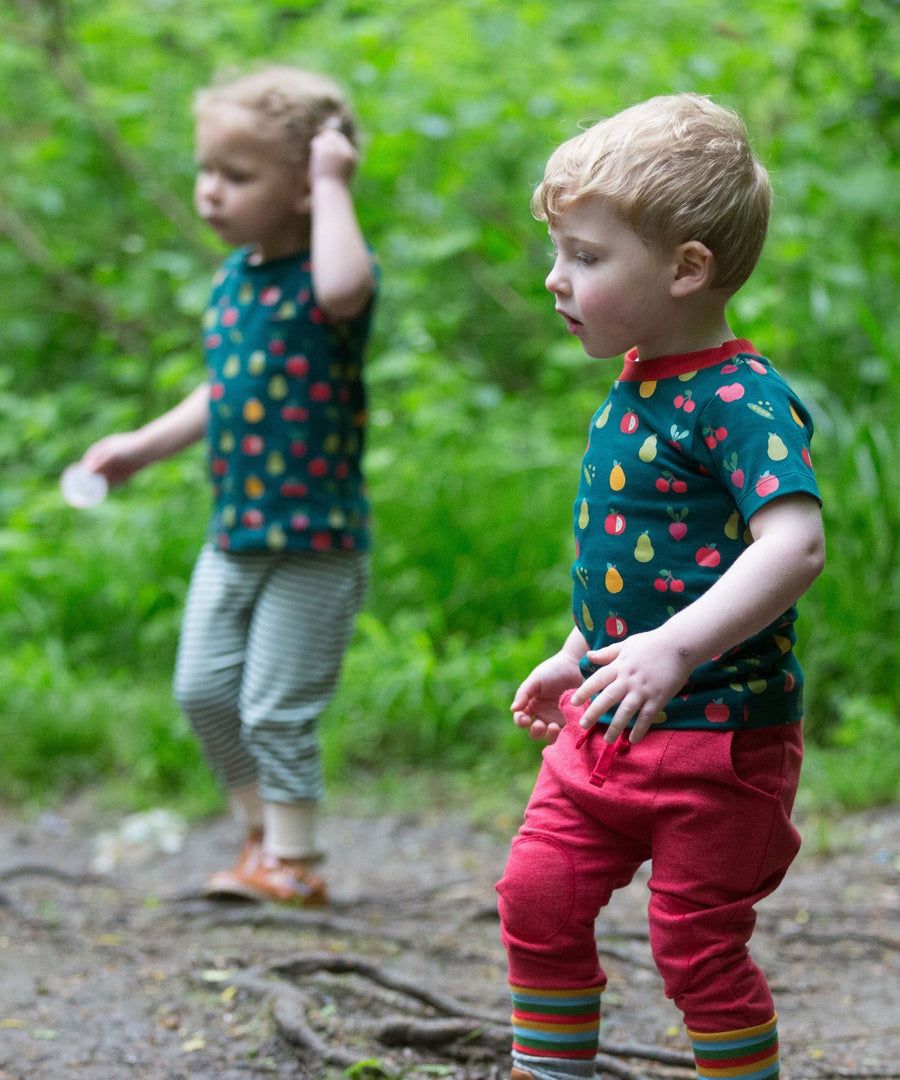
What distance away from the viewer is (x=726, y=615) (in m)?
1.29

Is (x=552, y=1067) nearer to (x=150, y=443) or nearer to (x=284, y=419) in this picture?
(x=284, y=419)

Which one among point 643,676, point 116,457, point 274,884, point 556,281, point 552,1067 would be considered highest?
point 556,281

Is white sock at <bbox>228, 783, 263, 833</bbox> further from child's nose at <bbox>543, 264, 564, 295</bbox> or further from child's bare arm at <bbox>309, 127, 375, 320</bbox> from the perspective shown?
child's nose at <bbox>543, 264, 564, 295</bbox>

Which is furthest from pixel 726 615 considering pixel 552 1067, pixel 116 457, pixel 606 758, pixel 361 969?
pixel 116 457

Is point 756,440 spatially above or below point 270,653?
above

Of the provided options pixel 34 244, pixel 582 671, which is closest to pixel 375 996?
pixel 582 671

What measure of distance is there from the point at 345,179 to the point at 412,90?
3.25 m

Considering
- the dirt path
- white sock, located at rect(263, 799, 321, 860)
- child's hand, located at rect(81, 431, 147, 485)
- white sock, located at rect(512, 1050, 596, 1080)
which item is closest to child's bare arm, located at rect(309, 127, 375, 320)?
child's hand, located at rect(81, 431, 147, 485)

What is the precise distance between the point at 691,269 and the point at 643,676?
48 centimetres

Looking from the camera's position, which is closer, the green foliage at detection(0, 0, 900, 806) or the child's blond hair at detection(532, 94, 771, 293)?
the child's blond hair at detection(532, 94, 771, 293)

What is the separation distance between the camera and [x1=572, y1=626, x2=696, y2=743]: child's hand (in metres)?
1.29

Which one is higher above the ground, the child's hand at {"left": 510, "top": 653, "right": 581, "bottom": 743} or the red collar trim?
the red collar trim

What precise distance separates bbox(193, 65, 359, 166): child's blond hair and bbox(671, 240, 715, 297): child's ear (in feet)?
4.60

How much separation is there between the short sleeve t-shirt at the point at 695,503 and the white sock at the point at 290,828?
138cm
